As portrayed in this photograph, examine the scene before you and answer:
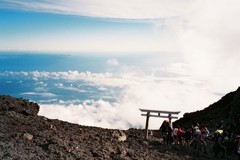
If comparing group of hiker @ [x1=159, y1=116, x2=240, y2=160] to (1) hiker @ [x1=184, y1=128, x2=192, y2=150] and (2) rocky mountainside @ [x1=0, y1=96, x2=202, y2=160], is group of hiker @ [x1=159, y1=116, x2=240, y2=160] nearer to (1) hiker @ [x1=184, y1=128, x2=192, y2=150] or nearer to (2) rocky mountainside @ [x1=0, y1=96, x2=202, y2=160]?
(1) hiker @ [x1=184, y1=128, x2=192, y2=150]

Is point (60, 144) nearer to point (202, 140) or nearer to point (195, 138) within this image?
point (195, 138)

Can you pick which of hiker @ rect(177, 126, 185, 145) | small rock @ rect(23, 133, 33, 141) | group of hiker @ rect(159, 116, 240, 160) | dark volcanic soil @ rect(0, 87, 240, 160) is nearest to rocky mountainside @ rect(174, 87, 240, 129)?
group of hiker @ rect(159, 116, 240, 160)

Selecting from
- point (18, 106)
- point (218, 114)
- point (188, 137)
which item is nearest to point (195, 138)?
point (188, 137)

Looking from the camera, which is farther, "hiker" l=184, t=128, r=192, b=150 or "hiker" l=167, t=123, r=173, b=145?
"hiker" l=167, t=123, r=173, b=145

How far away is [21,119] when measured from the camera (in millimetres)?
23797

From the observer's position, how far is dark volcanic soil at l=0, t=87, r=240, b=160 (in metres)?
16.0

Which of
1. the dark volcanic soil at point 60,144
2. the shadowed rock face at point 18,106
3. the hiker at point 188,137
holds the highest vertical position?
the shadowed rock face at point 18,106

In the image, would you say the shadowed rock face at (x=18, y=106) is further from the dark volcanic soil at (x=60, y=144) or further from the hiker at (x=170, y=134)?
the hiker at (x=170, y=134)

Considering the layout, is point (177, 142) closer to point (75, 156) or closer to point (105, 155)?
point (105, 155)

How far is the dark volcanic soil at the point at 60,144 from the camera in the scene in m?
16.0

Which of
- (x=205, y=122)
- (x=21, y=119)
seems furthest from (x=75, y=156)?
(x=205, y=122)

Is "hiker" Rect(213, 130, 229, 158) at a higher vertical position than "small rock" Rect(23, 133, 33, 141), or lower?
higher

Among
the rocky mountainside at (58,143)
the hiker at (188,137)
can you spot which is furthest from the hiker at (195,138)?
the rocky mountainside at (58,143)

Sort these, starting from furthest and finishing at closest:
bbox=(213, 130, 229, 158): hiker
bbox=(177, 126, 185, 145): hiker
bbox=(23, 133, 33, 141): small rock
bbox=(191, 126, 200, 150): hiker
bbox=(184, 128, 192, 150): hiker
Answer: bbox=(177, 126, 185, 145): hiker, bbox=(184, 128, 192, 150): hiker, bbox=(191, 126, 200, 150): hiker, bbox=(213, 130, 229, 158): hiker, bbox=(23, 133, 33, 141): small rock
